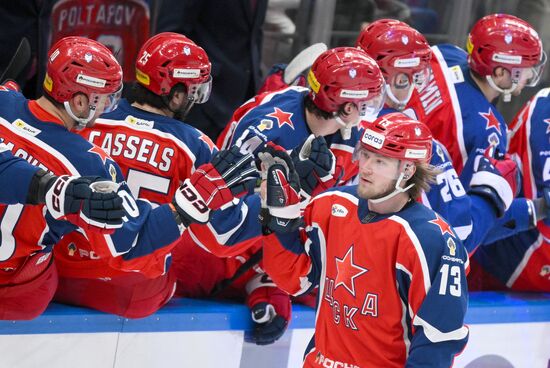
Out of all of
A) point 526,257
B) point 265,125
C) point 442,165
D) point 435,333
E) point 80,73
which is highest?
point 80,73

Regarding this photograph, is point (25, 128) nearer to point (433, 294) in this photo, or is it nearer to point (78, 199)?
point (78, 199)

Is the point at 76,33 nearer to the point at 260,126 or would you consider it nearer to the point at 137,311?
the point at 260,126

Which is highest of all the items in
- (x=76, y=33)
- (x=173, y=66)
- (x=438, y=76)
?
(x=173, y=66)

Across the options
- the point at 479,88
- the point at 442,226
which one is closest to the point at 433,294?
the point at 442,226

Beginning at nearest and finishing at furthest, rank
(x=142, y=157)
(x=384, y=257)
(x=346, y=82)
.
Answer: (x=384, y=257), (x=142, y=157), (x=346, y=82)

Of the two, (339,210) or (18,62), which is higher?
(339,210)

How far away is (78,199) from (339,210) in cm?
84

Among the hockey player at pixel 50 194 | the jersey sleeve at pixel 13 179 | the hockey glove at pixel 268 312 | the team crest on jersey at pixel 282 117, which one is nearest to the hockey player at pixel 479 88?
the team crest on jersey at pixel 282 117

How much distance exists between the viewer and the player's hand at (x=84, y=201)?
3.46 metres

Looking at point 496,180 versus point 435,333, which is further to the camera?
point 496,180

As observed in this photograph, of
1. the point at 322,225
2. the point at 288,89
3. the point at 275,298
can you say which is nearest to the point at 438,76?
the point at 288,89

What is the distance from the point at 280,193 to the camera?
142 inches

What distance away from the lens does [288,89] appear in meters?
4.77

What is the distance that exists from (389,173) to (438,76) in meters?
1.73
